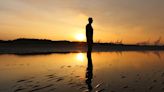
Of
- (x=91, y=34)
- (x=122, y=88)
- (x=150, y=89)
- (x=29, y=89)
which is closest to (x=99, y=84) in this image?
(x=122, y=88)

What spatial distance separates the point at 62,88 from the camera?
8.76m

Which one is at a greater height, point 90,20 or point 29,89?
point 90,20

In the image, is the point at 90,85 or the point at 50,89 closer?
the point at 50,89

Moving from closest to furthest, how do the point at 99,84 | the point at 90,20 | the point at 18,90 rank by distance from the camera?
the point at 18,90 < the point at 99,84 < the point at 90,20

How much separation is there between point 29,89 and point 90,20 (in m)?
9.66

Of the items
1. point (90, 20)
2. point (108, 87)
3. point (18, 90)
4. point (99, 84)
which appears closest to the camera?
point (18, 90)

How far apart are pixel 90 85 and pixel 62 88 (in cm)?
109

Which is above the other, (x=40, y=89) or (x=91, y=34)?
(x=91, y=34)

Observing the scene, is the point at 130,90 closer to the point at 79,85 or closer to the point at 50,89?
the point at 79,85

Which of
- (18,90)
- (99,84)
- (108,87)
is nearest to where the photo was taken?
(18,90)

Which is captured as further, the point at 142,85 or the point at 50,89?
the point at 142,85

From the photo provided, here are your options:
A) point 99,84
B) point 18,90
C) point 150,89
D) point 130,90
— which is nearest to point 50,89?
point 18,90

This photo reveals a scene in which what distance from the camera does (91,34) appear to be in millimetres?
17578

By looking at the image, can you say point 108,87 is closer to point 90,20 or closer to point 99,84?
point 99,84
